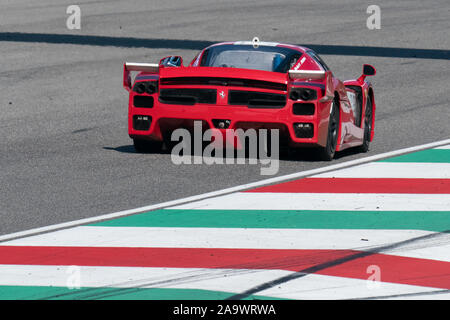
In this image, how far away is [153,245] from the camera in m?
8.04

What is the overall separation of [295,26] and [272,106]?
55.1 ft

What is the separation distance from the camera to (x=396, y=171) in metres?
11.5

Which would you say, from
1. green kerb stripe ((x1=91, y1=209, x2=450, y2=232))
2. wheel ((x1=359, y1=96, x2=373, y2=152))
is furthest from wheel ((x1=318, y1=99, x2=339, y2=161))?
green kerb stripe ((x1=91, y1=209, x2=450, y2=232))

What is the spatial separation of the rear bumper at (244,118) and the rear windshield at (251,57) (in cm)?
66

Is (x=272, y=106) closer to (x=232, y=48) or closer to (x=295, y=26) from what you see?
(x=232, y=48)

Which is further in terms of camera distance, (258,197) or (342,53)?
(342,53)

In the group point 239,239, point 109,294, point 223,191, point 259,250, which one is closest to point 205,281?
point 109,294

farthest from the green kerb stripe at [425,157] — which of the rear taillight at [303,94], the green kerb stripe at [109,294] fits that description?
the green kerb stripe at [109,294]

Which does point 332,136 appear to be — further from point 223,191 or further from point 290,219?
point 290,219

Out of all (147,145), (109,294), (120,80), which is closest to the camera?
(109,294)

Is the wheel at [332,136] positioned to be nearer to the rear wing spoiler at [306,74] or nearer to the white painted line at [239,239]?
the rear wing spoiler at [306,74]

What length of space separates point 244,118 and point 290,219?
233 centimetres

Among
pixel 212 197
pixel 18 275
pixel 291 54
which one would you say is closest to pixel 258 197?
pixel 212 197

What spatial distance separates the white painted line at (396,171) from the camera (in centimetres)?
1114
